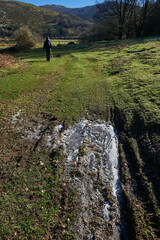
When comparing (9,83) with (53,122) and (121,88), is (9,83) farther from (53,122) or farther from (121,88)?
(121,88)

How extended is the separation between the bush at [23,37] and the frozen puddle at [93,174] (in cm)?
3427

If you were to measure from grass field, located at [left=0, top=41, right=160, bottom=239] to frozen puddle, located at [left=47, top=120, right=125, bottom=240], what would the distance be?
1.48ft

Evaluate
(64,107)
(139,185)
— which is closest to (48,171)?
(139,185)

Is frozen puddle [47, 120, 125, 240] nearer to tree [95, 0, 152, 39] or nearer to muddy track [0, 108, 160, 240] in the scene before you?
Answer: muddy track [0, 108, 160, 240]

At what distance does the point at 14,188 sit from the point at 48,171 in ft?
3.62

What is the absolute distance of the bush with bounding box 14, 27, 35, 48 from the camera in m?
31.9

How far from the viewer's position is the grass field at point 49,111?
3.55m

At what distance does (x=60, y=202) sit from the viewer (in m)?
3.87

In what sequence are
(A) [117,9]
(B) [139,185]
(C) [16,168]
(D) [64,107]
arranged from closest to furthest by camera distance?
(B) [139,185], (C) [16,168], (D) [64,107], (A) [117,9]

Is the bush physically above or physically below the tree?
below

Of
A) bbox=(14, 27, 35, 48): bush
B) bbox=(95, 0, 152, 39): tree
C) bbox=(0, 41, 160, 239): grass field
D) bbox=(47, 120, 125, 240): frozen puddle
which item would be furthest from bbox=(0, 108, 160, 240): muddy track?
bbox=(95, 0, 152, 39): tree

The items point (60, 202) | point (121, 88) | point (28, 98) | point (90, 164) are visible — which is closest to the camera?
point (60, 202)

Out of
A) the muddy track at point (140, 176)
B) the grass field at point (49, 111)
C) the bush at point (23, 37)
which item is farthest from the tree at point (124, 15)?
the muddy track at point (140, 176)

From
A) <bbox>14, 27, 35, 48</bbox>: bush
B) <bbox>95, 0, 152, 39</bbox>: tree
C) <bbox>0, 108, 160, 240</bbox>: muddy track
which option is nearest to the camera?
<bbox>0, 108, 160, 240</bbox>: muddy track
